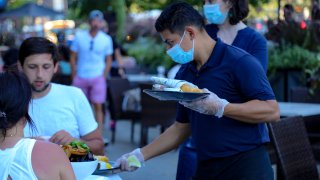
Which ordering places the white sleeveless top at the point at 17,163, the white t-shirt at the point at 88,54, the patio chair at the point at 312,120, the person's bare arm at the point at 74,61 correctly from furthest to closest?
the person's bare arm at the point at 74,61
the white t-shirt at the point at 88,54
the patio chair at the point at 312,120
the white sleeveless top at the point at 17,163

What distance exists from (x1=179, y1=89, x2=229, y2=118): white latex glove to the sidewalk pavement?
8.06 feet

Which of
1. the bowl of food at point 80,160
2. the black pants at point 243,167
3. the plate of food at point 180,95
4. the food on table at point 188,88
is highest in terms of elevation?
the food on table at point 188,88

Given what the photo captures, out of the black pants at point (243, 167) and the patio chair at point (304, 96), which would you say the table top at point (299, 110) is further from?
the black pants at point (243, 167)

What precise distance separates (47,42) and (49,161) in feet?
5.22

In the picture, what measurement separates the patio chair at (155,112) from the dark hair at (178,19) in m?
4.96

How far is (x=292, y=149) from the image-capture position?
4.46 m

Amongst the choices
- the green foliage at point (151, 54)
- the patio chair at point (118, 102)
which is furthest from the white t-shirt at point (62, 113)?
the green foliage at point (151, 54)

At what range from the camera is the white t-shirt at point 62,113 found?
4047 millimetres

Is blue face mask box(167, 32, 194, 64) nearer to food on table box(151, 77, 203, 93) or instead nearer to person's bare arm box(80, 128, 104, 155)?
food on table box(151, 77, 203, 93)

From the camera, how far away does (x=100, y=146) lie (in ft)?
13.7

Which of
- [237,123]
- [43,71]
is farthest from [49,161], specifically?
[43,71]

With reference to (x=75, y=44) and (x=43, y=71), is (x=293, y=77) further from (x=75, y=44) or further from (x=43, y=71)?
(x=43, y=71)

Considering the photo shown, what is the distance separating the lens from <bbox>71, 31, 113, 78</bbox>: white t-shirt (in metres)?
9.55

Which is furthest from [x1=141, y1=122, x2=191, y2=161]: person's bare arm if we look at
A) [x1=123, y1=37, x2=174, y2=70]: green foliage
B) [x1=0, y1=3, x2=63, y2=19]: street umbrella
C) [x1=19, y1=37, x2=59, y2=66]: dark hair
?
[x1=0, y1=3, x2=63, y2=19]: street umbrella
